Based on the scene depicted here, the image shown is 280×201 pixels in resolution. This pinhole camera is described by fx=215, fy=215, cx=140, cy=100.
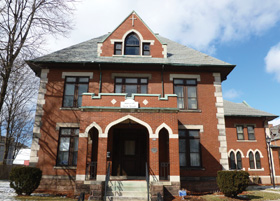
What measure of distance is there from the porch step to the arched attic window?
363 inches

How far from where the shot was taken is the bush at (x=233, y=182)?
36.0ft

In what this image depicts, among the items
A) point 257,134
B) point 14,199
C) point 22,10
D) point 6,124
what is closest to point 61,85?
point 22,10

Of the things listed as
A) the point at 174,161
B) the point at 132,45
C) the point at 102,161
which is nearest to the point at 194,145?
the point at 174,161

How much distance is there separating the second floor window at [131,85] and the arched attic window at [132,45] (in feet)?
7.38

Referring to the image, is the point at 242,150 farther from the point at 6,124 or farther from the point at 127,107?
the point at 6,124

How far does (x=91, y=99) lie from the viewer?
39.8 feet

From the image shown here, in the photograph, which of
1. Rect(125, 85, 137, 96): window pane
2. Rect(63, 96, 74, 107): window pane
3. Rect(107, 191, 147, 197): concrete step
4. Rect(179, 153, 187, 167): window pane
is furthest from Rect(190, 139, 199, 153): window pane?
Rect(63, 96, 74, 107): window pane

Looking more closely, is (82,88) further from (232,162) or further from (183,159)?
(232,162)

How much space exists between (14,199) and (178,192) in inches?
301

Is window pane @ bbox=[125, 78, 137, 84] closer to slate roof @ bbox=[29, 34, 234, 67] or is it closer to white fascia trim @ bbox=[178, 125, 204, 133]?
slate roof @ bbox=[29, 34, 234, 67]

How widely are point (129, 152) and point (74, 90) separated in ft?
18.7

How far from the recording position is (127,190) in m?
10.8

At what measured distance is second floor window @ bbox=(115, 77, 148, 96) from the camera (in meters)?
14.9

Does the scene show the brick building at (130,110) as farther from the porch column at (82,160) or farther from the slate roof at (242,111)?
the slate roof at (242,111)
